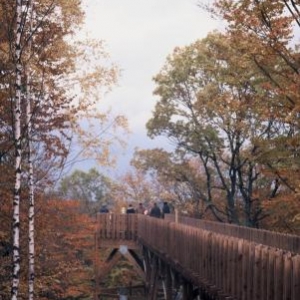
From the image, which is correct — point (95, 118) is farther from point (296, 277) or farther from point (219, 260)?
point (296, 277)

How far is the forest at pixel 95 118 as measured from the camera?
44.2ft

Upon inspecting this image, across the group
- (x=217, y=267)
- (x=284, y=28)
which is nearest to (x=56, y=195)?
(x=217, y=267)

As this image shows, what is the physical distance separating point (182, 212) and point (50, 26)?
71.9ft

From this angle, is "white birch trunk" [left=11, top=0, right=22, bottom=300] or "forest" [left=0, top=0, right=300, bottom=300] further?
"forest" [left=0, top=0, right=300, bottom=300]

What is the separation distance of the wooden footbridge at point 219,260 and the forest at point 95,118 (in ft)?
5.17

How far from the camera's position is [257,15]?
47.9 ft

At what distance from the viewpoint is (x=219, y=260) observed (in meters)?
12.5

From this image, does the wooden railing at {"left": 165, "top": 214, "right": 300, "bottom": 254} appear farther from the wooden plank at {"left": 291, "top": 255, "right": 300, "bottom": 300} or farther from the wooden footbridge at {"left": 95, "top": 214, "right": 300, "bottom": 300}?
the wooden plank at {"left": 291, "top": 255, "right": 300, "bottom": 300}

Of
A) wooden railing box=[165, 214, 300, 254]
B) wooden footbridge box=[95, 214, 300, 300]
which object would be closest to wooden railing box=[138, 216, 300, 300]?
wooden footbridge box=[95, 214, 300, 300]

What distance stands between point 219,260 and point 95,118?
828cm

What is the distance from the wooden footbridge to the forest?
1575mm

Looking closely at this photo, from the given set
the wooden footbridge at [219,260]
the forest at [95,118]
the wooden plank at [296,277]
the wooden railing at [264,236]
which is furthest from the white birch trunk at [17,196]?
the wooden railing at [264,236]

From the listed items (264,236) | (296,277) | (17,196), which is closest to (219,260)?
(264,236)

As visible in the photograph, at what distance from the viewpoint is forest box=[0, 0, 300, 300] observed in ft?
44.2
